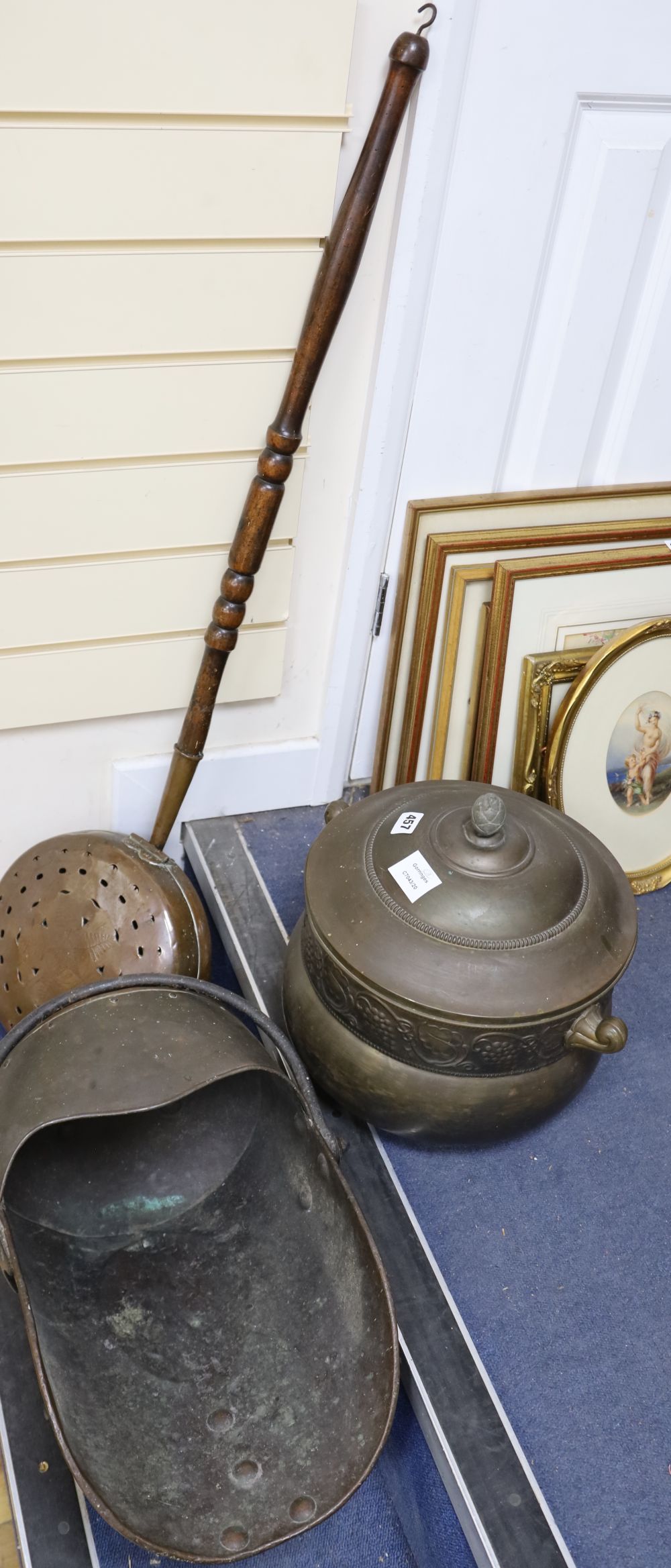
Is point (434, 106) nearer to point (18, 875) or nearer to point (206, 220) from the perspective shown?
point (206, 220)

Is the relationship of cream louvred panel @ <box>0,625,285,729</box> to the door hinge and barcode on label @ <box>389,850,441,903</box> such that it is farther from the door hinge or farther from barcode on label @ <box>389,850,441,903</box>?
barcode on label @ <box>389,850,441,903</box>

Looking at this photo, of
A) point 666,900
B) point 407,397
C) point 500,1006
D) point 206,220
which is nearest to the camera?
point 500,1006

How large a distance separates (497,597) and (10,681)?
72 centimetres

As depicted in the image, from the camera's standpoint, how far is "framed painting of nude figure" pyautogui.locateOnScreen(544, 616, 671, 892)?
1.78m

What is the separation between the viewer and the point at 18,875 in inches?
68.5

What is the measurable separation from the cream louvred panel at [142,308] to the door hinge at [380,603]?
0.49ft

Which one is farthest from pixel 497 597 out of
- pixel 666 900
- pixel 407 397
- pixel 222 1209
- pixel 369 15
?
pixel 222 1209

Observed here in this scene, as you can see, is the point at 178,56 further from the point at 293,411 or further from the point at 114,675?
the point at 114,675

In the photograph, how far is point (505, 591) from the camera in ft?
5.63

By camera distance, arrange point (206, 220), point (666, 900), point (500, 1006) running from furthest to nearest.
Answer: point (666, 900)
point (206, 220)
point (500, 1006)

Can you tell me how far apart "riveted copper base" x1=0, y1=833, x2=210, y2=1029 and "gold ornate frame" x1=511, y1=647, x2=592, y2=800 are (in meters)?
0.55

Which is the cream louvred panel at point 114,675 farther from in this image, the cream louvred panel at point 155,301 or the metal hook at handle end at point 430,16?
the metal hook at handle end at point 430,16

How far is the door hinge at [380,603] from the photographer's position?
1.76 meters

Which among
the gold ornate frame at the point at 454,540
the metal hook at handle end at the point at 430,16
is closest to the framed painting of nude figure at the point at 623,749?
the gold ornate frame at the point at 454,540
